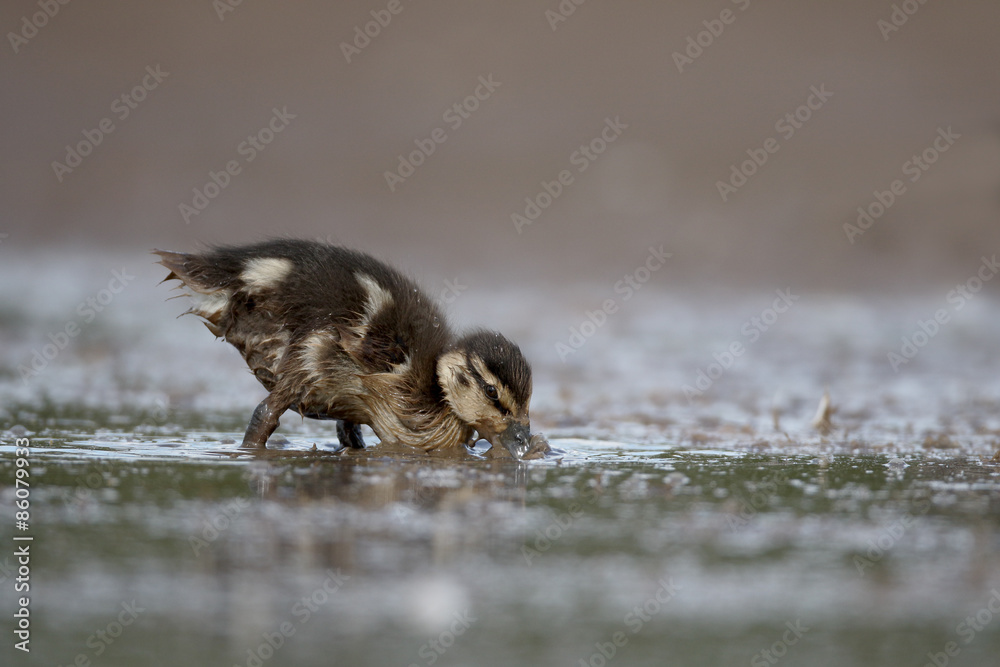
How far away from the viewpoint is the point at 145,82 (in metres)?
14.1

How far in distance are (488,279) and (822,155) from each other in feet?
14.1

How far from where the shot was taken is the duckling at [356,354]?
5.52 meters

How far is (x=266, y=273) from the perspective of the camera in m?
5.70

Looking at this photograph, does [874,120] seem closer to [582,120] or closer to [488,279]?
[582,120]

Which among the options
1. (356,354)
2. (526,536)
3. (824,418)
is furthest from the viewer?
(824,418)

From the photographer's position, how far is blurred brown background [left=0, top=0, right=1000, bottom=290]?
12820mm

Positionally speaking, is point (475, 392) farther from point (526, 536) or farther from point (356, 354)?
point (526, 536)

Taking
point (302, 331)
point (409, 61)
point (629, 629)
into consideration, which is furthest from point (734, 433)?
point (409, 61)

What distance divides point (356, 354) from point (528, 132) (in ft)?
29.6

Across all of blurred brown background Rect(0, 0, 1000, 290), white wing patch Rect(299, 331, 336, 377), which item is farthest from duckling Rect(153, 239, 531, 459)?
blurred brown background Rect(0, 0, 1000, 290)

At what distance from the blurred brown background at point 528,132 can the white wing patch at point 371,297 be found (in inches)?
254

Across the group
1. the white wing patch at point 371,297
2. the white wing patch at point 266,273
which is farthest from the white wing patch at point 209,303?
the white wing patch at point 371,297

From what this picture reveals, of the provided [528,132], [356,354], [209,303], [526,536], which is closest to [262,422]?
[356,354]

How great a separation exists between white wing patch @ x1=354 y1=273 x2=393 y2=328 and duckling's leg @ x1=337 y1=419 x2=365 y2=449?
62 cm
